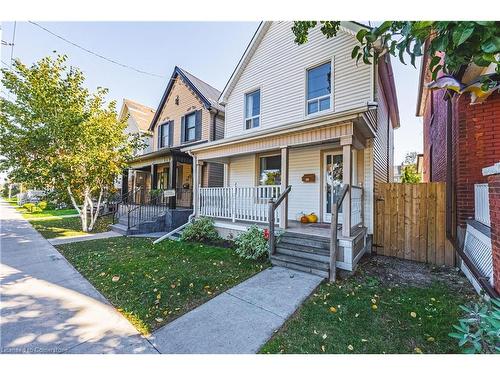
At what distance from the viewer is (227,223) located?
7523 millimetres

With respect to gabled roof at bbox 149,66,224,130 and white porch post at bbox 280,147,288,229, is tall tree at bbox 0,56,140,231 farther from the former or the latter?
white porch post at bbox 280,147,288,229

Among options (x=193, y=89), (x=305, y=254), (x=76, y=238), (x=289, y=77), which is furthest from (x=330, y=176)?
(x=76, y=238)

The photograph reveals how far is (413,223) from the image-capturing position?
5.97 meters

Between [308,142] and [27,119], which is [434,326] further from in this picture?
[27,119]

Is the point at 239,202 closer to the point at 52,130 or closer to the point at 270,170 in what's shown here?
the point at 270,170

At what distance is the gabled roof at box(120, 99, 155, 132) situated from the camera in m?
18.0

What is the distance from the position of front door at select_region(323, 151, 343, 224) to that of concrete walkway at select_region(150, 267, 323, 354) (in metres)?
3.20

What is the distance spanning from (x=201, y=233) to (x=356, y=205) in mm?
4887

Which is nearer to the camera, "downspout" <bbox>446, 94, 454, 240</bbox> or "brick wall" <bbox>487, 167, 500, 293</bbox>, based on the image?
"brick wall" <bbox>487, 167, 500, 293</bbox>

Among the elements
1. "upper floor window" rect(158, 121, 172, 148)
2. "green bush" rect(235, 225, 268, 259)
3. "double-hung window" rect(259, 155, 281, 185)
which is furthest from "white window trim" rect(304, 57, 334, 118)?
"upper floor window" rect(158, 121, 172, 148)

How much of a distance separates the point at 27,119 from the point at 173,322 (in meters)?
10.6

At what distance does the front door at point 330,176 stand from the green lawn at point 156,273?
299 centimetres
